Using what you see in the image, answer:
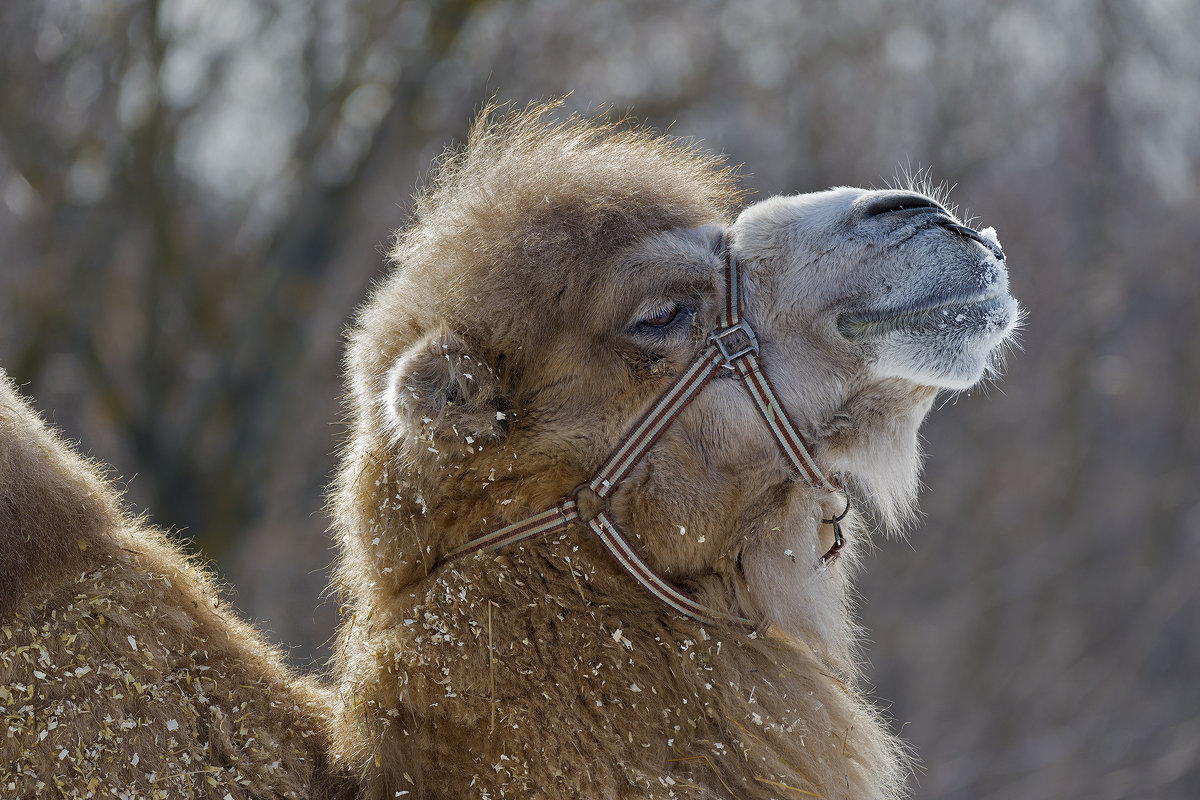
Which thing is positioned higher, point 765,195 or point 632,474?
point 632,474

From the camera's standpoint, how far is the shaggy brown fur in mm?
2488

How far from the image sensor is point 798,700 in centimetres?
305

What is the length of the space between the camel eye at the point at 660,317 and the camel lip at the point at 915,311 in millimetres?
474

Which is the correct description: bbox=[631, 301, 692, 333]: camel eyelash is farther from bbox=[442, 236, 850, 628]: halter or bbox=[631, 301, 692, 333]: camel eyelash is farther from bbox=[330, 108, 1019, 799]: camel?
bbox=[442, 236, 850, 628]: halter

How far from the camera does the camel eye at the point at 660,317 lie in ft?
10.5

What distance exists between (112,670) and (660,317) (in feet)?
5.49

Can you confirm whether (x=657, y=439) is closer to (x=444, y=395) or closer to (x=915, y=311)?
(x=444, y=395)

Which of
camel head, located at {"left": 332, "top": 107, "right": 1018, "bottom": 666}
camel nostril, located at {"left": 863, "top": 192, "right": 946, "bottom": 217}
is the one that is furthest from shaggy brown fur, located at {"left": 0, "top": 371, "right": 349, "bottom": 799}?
camel nostril, located at {"left": 863, "top": 192, "right": 946, "bottom": 217}

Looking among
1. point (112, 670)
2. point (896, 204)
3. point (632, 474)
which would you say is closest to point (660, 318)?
point (632, 474)

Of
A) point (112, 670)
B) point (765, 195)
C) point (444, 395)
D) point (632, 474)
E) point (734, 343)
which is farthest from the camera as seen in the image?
point (765, 195)

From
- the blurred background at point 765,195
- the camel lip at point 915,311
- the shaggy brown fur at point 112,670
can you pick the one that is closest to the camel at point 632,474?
the camel lip at point 915,311

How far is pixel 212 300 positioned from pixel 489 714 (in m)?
11.1

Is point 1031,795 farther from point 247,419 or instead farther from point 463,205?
point 463,205

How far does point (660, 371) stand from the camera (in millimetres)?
3146
